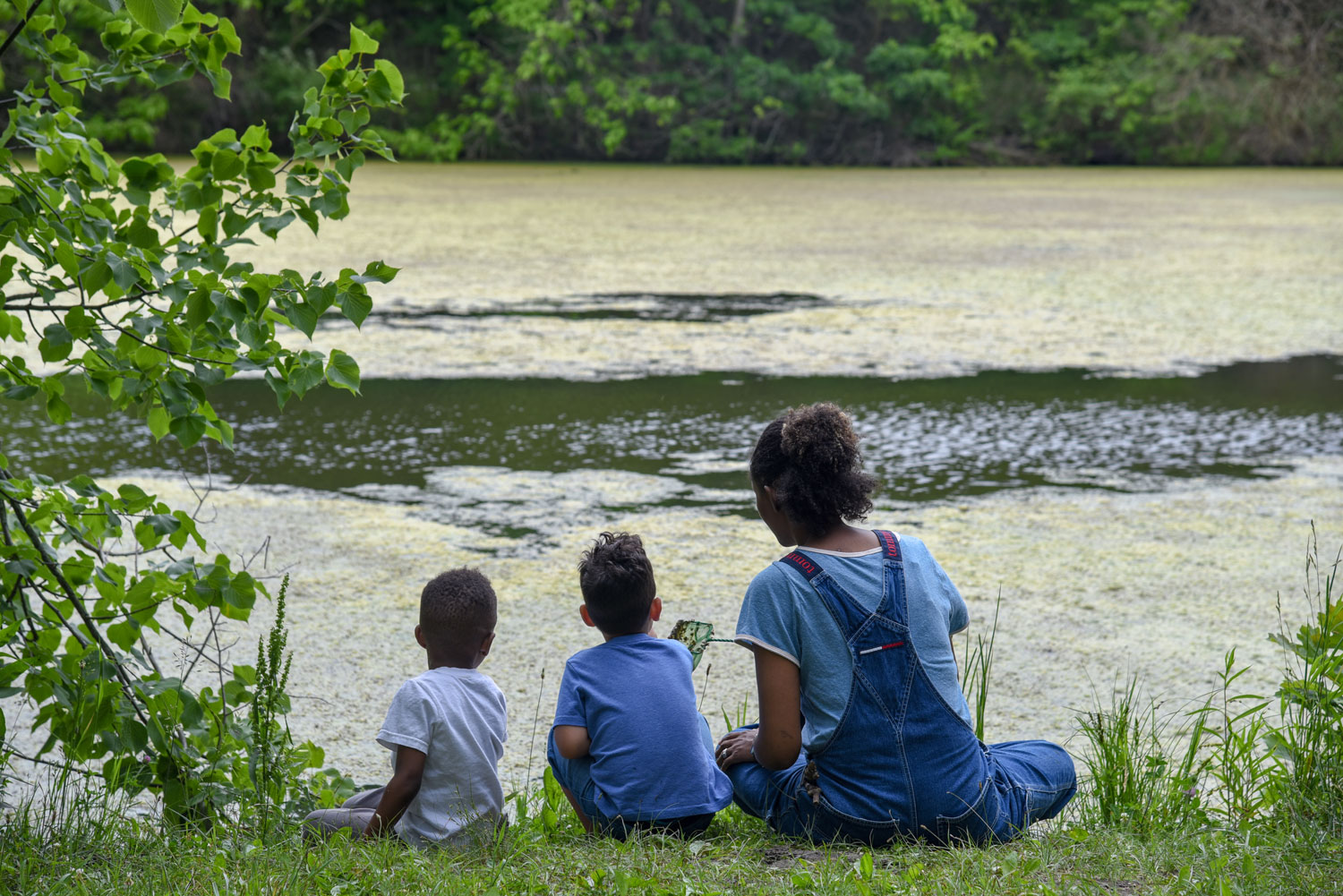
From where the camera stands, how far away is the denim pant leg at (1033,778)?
6.41 feet

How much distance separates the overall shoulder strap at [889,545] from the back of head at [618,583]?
333mm

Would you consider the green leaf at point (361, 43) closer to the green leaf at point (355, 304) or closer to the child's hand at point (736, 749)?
the green leaf at point (355, 304)

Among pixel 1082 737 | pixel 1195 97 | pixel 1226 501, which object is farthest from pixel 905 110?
pixel 1082 737

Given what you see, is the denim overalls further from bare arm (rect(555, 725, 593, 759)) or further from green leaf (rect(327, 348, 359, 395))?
green leaf (rect(327, 348, 359, 395))

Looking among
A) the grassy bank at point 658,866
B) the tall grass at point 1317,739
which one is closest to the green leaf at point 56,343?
the grassy bank at point 658,866

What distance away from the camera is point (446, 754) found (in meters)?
1.92

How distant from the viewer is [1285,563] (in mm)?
3549

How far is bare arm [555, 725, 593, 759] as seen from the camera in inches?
77.1

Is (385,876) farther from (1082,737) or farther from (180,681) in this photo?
(1082,737)

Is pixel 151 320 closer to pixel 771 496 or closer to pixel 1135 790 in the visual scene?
pixel 771 496

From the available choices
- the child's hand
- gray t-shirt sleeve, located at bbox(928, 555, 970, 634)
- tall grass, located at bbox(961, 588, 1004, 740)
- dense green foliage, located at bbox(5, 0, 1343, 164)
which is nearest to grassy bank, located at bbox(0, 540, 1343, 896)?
the child's hand

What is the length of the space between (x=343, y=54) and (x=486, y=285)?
6767 mm

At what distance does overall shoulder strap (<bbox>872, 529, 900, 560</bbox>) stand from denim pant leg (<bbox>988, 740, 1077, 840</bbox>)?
0.37 metres

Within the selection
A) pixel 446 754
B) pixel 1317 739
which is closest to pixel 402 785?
pixel 446 754
